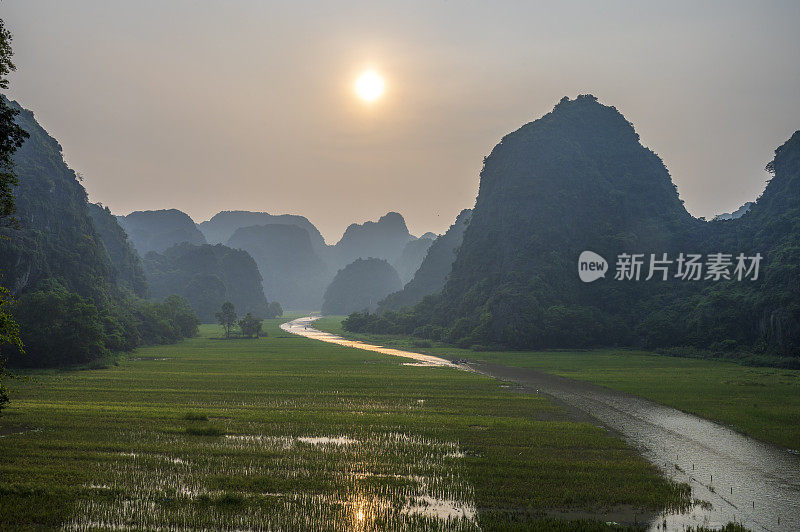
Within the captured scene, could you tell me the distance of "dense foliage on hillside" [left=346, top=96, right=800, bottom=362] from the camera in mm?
64500

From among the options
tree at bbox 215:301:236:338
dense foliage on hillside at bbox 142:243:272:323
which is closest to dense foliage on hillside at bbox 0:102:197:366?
tree at bbox 215:301:236:338

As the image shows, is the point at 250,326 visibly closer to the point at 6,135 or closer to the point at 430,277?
the point at 6,135

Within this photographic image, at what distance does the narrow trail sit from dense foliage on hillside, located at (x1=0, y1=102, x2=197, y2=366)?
132 ft

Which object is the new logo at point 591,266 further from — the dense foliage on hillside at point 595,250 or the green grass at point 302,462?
the green grass at point 302,462

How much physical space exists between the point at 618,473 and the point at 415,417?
1070 cm

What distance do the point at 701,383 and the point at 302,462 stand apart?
3262 centimetres

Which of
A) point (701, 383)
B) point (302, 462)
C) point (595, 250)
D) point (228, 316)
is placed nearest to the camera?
point (302, 462)

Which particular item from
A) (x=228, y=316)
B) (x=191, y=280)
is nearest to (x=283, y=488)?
(x=228, y=316)

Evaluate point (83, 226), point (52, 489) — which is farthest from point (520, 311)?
point (83, 226)

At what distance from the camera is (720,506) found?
47.8 ft

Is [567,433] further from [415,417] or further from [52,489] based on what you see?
[52,489]

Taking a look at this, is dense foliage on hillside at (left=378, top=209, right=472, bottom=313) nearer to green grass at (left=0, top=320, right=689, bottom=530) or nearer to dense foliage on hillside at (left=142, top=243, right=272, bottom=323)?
dense foliage on hillside at (left=142, top=243, right=272, bottom=323)

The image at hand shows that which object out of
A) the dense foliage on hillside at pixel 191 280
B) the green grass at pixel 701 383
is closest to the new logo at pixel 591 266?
the green grass at pixel 701 383

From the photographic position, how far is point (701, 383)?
121 ft
